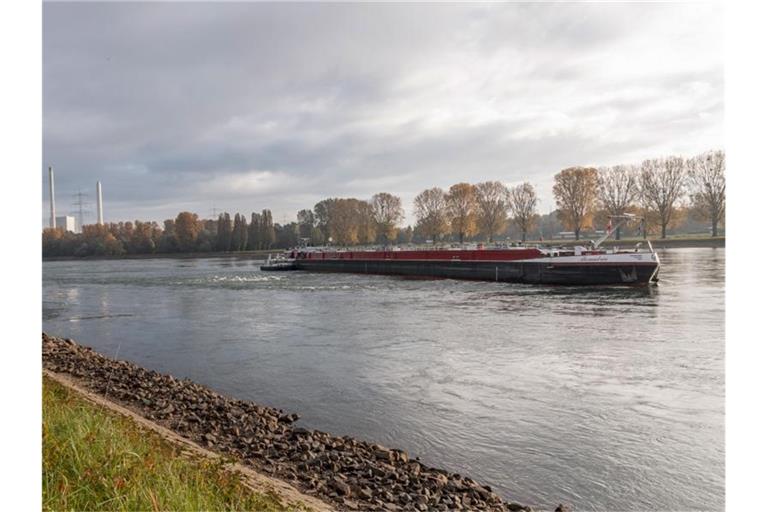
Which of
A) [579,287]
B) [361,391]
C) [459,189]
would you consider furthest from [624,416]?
[459,189]

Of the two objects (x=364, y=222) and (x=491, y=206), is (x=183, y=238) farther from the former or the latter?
(x=491, y=206)

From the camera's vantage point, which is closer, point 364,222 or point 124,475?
point 124,475

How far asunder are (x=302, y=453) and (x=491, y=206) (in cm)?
7757

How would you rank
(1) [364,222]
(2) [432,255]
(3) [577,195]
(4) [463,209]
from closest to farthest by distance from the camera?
(2) [432,255] → (3) [577,195] → (4) [463,209] → (1) [364,222]

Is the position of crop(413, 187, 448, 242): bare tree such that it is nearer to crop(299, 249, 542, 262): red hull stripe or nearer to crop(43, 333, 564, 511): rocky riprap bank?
crop(299, 249, 542, 262): red hull stripe

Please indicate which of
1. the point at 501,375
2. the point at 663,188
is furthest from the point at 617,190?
the point at 501,375

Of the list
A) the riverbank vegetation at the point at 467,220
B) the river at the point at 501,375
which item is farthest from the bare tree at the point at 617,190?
the river at the point at 501,375

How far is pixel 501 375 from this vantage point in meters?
11.2

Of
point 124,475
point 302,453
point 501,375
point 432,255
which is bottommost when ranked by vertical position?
point 501,375

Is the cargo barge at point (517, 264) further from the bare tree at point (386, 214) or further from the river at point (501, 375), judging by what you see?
the bare tree at point (386, 214)

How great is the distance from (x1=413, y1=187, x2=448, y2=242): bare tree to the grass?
3021 inches

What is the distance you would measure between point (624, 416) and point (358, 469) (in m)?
4.83

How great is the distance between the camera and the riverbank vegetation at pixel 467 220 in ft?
230

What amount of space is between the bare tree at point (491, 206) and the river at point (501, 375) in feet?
183
